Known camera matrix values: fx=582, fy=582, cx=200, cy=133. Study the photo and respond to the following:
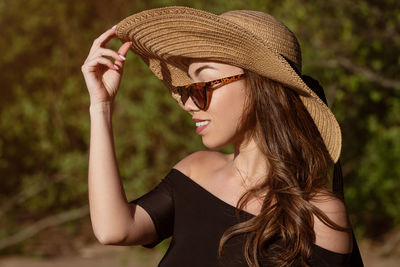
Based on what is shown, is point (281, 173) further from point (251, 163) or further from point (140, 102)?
point (140, 102)

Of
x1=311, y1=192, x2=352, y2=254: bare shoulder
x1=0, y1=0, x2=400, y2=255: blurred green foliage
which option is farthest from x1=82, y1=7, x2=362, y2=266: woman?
x1=0, y1=0, x2=400, y2=255: blurred green foliage

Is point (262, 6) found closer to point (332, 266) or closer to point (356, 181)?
point (356, 181)

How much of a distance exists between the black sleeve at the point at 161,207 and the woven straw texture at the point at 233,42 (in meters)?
0.52

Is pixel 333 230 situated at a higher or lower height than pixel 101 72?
lower

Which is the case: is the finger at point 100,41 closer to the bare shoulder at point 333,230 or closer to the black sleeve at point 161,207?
the black sleeve at point 161,207

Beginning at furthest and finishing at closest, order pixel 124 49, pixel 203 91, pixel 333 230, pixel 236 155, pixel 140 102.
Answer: pixel 140 102 → pixel 236 155 → pixel 124 49 → pixel 203 91 → pixel 333 230

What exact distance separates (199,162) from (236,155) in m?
0.16

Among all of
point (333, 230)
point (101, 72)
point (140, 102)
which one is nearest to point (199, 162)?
point (101, 72)

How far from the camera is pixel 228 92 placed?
6.77 feet

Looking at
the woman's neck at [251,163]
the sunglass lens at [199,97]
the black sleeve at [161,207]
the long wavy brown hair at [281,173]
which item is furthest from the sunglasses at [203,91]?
the black sleeve at [161,207]

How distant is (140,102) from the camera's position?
6266mm

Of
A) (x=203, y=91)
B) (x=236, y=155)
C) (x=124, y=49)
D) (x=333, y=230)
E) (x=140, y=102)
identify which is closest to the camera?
(x=333, y=230)

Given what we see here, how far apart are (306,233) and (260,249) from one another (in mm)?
164

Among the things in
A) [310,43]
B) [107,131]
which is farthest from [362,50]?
[107,131]
